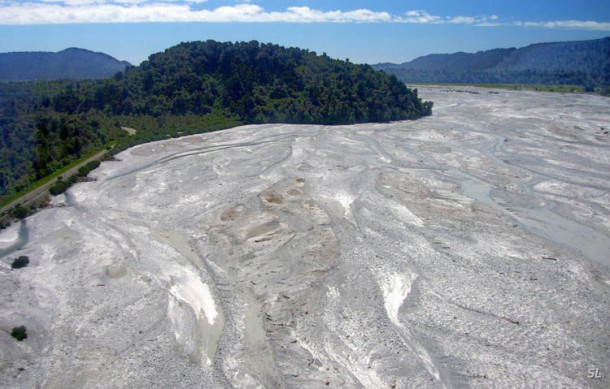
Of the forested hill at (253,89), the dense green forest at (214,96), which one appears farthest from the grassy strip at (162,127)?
the forested hill at (253,89)

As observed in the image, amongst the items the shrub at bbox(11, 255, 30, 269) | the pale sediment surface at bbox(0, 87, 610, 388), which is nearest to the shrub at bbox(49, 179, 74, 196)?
the pale sediment surface at bbox(0, 87, 610, 388)

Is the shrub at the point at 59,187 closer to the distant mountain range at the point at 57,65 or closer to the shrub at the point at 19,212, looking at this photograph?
the shrub at the point at 19,212

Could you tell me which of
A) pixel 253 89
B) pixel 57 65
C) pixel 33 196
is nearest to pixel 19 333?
pixel 33 196

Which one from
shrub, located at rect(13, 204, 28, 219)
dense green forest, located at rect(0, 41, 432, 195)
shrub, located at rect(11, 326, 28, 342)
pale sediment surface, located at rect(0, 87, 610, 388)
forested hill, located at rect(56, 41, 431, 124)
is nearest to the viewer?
pale sediment surface, located at rect(0, 87, 610, 388)

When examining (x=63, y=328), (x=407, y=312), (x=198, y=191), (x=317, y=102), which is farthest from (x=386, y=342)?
(x=317, y=102)

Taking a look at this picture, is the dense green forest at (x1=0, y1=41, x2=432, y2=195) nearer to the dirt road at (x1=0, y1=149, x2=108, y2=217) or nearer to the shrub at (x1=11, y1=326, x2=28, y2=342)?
the dirt road at (x1=0, y1=149, x2=108, y2=217)

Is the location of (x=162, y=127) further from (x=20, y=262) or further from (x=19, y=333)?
(x=19, y=333)
